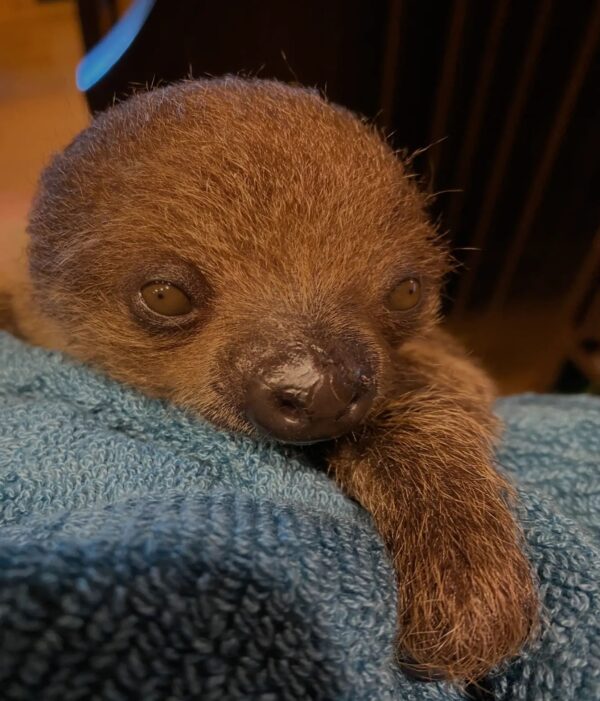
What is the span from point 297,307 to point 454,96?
0.94m

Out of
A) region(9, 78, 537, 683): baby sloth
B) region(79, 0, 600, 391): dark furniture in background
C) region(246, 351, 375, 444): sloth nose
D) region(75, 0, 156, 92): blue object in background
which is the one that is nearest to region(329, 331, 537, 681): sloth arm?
region(9, 78, 537, 683): baby sloth

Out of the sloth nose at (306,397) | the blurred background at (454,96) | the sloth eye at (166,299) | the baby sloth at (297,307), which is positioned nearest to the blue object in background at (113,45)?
the blurred background at (454,96)

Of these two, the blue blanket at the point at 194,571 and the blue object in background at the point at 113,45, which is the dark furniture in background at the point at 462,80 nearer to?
the blue object in background at the point at 113,45

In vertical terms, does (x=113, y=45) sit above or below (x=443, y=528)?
above

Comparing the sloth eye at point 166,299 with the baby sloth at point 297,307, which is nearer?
the baby sloth at point 297,307

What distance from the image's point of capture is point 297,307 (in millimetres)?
998

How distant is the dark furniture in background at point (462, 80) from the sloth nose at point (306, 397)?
2.49 feet

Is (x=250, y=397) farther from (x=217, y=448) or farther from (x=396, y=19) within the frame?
(x=396, y=19)

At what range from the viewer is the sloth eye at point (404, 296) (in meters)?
1.15

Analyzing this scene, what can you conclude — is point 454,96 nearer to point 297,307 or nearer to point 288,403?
point 297,307

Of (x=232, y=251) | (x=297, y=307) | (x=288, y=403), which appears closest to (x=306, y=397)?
(x=288, y=403)

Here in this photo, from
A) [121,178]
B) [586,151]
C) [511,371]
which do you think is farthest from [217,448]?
[511,371]

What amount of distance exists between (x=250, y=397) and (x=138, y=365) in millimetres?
261

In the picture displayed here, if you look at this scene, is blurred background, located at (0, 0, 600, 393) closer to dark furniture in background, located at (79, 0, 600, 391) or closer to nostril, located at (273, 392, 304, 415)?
dark furniture in background, located at (79, 0, 600, 391)
